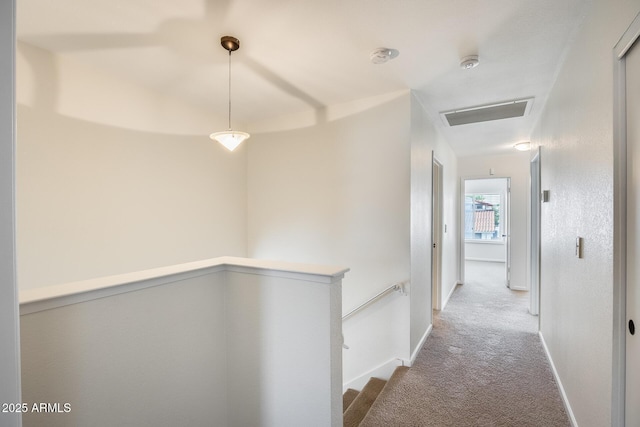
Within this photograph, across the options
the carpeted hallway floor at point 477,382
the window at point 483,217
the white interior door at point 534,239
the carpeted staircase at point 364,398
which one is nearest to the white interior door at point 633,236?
the carpeted hallway floor at point 477,382

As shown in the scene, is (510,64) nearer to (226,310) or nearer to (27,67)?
(226,310)

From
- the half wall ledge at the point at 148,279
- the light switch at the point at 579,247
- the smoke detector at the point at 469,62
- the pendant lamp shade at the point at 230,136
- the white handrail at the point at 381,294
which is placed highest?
the smoke detector at the point at 469,62

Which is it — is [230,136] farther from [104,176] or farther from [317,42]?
[104,176]

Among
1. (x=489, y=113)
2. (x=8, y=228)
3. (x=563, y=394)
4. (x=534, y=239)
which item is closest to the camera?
(x=8, y=228)

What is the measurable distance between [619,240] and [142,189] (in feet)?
11.0

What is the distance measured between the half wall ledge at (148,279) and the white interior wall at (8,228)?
628 millimetres

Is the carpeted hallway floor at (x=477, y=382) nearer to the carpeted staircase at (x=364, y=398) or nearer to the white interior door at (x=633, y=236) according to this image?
the carpeted staircase at (x=364, y=398)

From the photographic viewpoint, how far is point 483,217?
29.1 ft

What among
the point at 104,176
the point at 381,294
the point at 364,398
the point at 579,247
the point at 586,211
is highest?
the point at 104,176

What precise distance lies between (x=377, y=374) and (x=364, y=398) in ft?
1.09

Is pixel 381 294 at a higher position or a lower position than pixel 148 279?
lower

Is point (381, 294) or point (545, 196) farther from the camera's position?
point (381, 294)

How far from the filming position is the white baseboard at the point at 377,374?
2.87 meters

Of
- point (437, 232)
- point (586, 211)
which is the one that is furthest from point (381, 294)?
point (437, 232)
